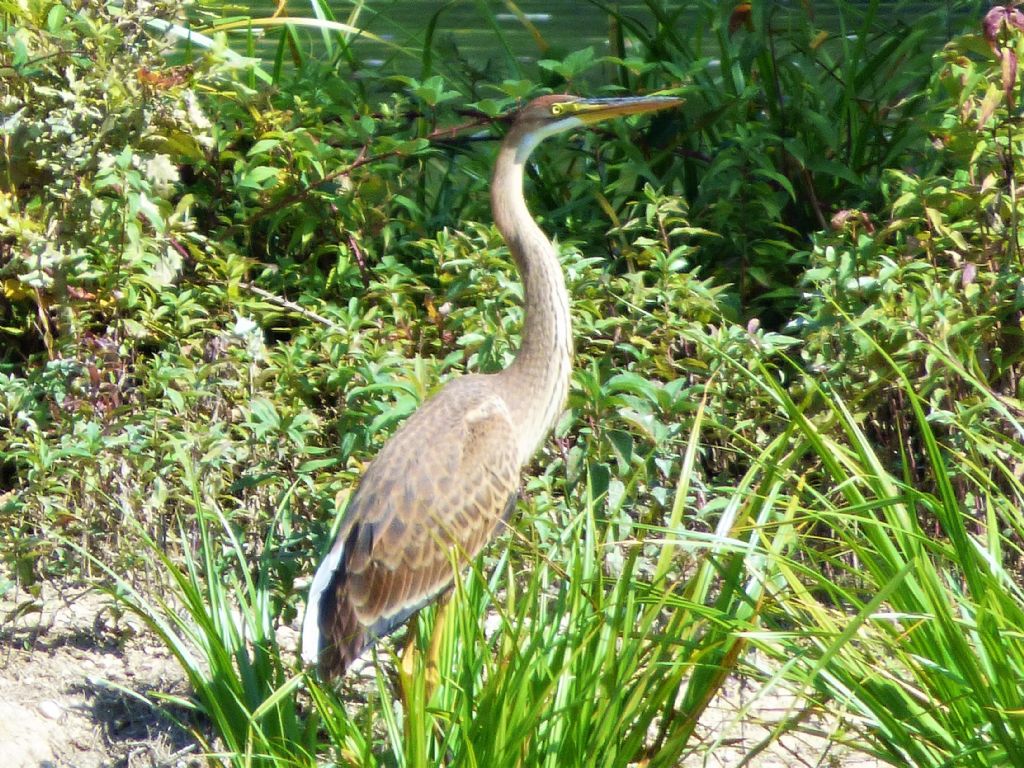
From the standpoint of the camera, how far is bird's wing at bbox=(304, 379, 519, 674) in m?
3.52

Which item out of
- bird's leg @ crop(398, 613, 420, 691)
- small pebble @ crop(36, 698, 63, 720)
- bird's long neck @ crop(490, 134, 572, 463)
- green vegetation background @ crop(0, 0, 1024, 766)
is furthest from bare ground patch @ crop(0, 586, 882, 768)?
bird's long neck @ crop(490, 134, 572, 463)

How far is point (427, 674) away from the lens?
11.3 ft

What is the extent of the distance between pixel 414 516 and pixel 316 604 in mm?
344

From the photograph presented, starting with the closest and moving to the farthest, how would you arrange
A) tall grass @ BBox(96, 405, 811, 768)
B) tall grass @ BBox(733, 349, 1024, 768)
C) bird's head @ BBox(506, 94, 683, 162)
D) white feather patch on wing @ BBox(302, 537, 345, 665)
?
tall grass @ BBox(733, 349, 1024, 768) → tall grass @ BBox(96, 405, 811, 768) → white feather patch on wing @ BBox(302, 537, 345, 665) → bird's head @ BBox(506, 94, 683, 162)

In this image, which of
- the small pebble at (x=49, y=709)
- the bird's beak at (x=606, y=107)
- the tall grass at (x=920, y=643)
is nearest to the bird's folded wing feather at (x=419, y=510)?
the small pebble at (x=49, y=709)

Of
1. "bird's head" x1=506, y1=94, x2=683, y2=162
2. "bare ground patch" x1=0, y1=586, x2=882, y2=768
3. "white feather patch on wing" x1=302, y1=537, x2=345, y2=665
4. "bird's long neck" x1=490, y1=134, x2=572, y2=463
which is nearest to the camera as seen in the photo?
"white feather patch on wing" x1=302, y1=537, x2=345, y2=665

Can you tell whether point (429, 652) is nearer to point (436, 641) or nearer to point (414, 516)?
point (436, 641)

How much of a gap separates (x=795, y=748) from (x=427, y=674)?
0.97 metres

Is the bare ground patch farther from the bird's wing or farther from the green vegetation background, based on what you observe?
the bird's wing

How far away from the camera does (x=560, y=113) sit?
4141 mm

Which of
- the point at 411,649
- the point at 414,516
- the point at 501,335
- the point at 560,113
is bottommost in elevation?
the point at 411,649

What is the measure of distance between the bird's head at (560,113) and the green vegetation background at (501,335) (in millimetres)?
466

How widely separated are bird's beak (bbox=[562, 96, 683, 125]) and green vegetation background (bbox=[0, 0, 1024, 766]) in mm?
468

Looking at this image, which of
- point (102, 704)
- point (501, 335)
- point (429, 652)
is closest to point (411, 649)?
point (429, 652)
